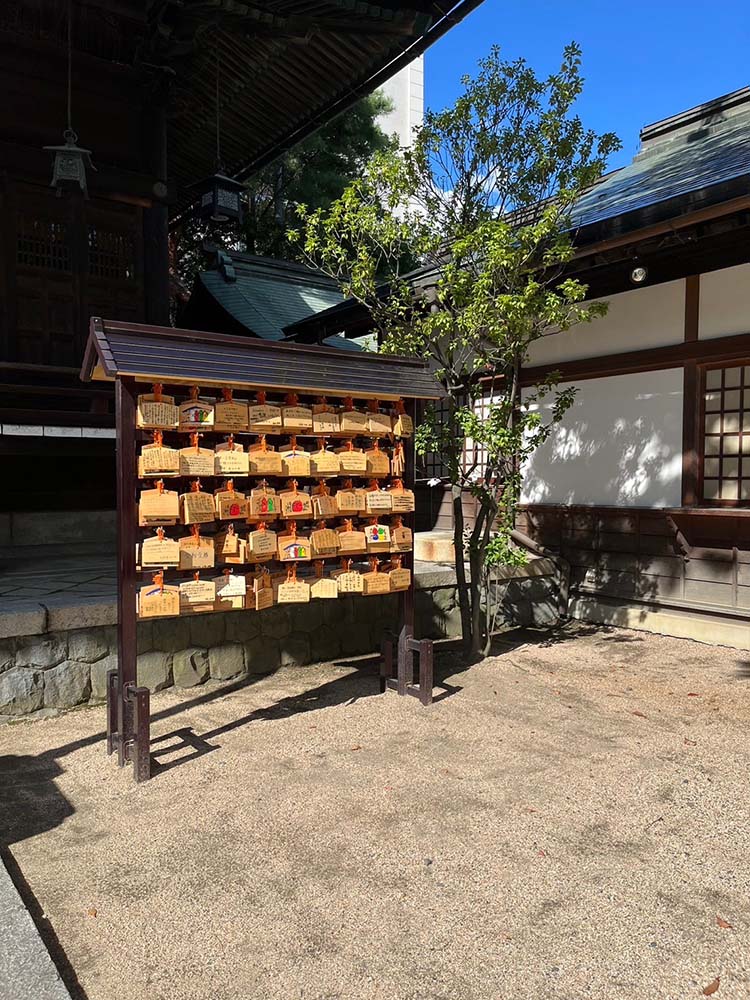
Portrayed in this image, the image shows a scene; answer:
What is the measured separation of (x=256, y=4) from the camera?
247 inches

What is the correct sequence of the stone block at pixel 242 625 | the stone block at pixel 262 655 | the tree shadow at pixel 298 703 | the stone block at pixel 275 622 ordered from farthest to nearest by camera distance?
1. the stone block at pixel 275 622
2. the stone block at pixel 262 655
3. the stone block at pixel 242 625
4. the tree shadow at pixel 298 703

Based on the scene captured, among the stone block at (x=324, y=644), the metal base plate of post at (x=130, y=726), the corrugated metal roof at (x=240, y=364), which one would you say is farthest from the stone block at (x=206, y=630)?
the corrugated metal roof at (x=240, y=364)

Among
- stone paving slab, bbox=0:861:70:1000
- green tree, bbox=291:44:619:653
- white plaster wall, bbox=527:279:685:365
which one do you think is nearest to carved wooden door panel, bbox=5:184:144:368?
green tree, bbox=291:44:619:653

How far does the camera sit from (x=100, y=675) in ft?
16.8

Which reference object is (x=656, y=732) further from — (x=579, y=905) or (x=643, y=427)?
(x=643, y=427)

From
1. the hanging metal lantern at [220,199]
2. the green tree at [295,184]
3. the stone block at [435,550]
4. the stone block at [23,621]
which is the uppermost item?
the green tree at [295,184]

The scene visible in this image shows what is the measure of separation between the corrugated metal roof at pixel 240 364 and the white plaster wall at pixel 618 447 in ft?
10.6

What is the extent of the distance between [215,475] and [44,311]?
4.75 metres

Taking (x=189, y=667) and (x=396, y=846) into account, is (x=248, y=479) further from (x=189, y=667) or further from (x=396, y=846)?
(x=396, y=846)

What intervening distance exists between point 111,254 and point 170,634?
5.12m

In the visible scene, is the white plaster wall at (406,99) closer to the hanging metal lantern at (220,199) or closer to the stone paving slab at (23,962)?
the hanging metal lantern at (220,199)

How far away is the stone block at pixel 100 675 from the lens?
16.7 ft

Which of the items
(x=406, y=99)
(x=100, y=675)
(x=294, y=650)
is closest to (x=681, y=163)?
(x=294, y=650)

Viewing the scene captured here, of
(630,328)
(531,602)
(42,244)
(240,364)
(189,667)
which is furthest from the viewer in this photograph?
(531,602)
